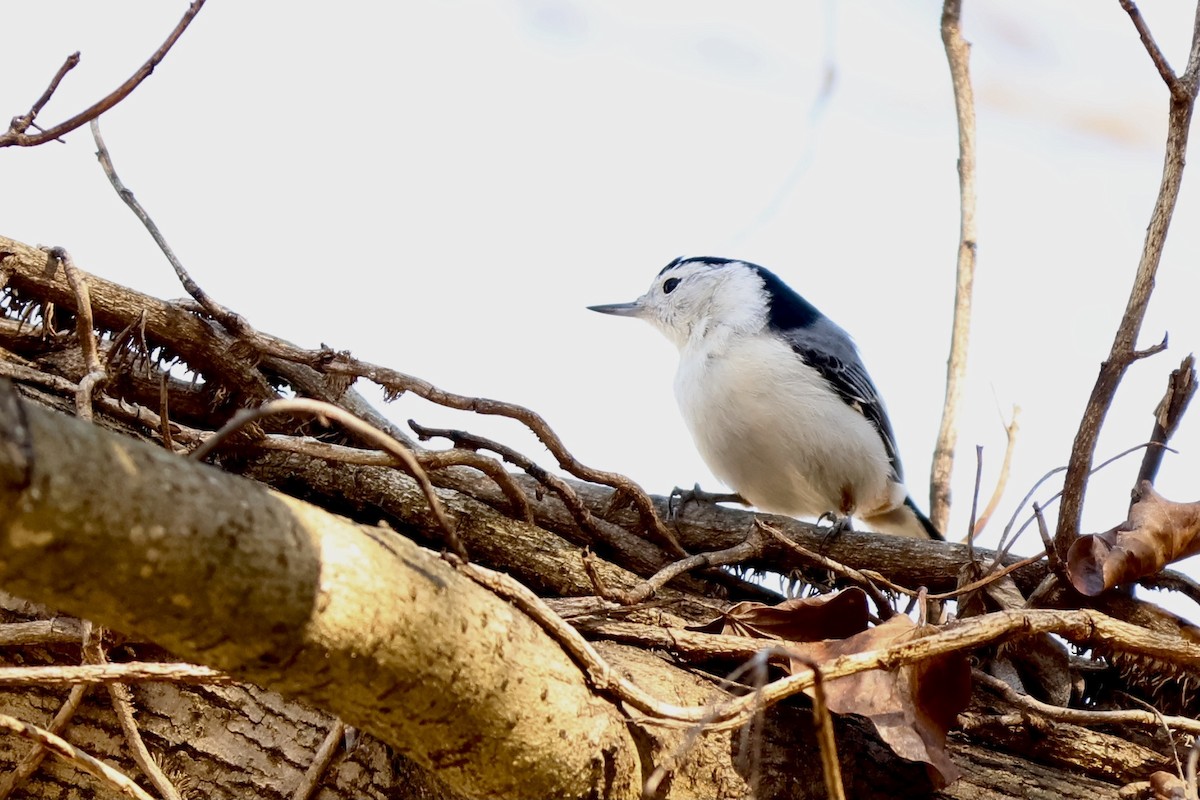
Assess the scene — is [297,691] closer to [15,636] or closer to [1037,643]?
[15,636]

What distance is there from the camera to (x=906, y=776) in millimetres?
1771

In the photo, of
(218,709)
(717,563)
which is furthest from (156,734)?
(717,563)

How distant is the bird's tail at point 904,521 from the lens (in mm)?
3533

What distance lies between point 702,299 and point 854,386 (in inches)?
26.0

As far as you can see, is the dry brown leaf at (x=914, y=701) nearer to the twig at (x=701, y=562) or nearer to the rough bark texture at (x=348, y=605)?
the rough bark texture at (x=348, y=605)

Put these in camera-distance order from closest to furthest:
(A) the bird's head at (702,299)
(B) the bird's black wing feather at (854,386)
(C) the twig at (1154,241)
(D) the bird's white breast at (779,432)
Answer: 1. (C) the twig at (1154,241)
2. (D) the bird's white breast at (779,432)
3. (B) the bird's black wing feather at (854,386)
4. (A) the bird's head at (702,299)

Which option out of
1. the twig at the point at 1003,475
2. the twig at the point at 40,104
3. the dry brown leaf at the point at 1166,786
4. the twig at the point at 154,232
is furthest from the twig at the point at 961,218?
the twig at the point at 40,104

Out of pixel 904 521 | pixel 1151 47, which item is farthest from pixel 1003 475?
pixel 1151 47

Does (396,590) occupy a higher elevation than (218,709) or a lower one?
higher

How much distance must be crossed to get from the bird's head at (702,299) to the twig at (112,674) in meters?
2.25

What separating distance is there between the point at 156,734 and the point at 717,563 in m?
1.05

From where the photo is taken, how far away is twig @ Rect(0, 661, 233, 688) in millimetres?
1536

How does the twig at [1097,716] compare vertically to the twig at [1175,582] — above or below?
below

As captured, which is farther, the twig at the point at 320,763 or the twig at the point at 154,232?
the twig at the point at 154,232
